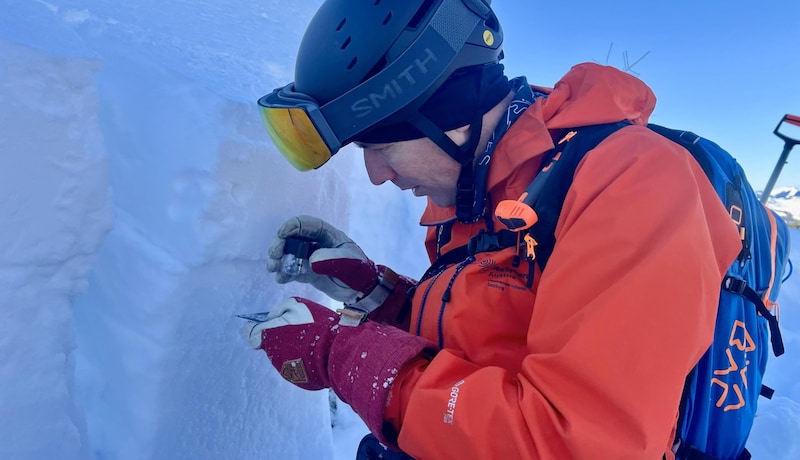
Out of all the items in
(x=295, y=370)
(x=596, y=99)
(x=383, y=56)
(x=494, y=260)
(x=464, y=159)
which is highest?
(x=596, y=99)

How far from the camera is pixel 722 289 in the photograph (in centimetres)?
99

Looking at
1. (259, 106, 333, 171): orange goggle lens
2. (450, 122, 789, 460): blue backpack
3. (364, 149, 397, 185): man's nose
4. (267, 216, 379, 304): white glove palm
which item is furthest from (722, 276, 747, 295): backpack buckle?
(267, 216, 379, 304): white glove palm

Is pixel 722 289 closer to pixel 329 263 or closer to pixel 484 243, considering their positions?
pixel 484 243

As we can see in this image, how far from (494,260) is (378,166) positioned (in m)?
0.41

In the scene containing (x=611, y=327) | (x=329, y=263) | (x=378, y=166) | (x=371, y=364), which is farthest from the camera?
(x=329, y=263)

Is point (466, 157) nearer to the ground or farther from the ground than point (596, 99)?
nearer to the ground

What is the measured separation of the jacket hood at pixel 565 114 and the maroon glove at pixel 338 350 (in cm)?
45

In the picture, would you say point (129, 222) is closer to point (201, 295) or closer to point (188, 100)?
point (201, 295)

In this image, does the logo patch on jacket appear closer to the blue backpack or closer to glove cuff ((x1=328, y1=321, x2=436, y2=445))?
glove cuff ((x1=328, y1=321, x2=436, y2=445))

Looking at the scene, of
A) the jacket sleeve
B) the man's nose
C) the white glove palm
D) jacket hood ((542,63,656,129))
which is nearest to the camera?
the jacket sleeve

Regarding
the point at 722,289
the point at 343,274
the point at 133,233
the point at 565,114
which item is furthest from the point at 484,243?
the point at 133,233

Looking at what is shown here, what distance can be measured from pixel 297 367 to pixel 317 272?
43 cm

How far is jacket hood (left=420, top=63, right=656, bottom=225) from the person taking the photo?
3.65ft

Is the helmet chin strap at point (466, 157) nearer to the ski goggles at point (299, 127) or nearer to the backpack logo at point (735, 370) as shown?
the ski goggles at point (299, 127)
